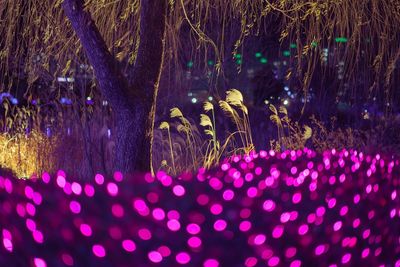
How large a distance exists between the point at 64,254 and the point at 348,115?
920cm

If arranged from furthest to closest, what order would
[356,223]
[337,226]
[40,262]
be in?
[356,223]
[337,226]
[40,262]

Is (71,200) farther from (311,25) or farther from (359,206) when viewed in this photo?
(311,25)

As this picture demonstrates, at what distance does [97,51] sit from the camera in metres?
3.80

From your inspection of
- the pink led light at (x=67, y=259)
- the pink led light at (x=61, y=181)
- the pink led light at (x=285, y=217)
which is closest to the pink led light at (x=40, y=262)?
the pink led light at (x=67, y=259)

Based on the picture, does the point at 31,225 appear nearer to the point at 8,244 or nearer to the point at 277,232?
the point at 8,244

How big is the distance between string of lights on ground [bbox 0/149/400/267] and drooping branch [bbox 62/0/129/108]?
1.27 metres

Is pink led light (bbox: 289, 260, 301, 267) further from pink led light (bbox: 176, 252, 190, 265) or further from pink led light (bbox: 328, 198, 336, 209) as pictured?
pink led light (bbox: 176, 252, 190, 265)

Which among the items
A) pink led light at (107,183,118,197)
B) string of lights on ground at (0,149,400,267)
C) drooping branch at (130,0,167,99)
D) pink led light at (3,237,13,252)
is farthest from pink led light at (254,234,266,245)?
drooping branch at (130,0,167,99)

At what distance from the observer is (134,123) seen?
12.9 ft

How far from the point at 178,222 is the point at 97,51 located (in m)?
1.97

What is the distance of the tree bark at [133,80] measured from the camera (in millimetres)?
3803

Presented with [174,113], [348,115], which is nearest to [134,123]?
[174,113]

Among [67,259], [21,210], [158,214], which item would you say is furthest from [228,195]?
[21,210]

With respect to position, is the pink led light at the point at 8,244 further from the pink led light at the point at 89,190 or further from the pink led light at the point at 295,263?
the pink led light at the point at 295,263
